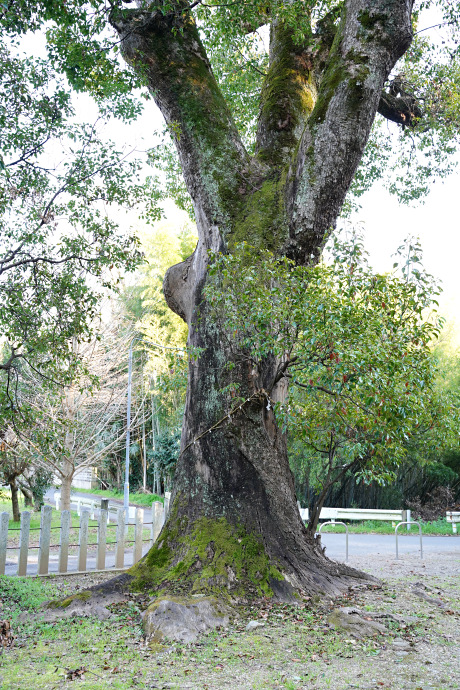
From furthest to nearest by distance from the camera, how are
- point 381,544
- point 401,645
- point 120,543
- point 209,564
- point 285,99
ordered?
point 381,544
point 120,543
point 285,99
point 209,564
point 401,645

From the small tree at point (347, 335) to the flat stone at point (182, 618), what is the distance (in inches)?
77.4

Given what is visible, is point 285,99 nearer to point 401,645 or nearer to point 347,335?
point 347,335

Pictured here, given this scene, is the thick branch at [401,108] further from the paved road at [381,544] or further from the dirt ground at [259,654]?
the paved road at [381,544]

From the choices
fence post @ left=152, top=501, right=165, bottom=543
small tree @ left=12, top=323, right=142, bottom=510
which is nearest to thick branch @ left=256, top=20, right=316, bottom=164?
fence post @ left=152, top=501, right=165, bottom=543

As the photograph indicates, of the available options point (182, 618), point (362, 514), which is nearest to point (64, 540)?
point (182, 618)

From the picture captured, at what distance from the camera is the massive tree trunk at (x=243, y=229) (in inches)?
259

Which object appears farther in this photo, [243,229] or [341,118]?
[243,229]

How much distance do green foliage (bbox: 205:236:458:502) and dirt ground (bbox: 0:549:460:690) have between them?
162 centimetres

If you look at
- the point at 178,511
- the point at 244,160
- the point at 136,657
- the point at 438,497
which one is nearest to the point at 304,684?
the point at 136,657

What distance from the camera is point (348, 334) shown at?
5.36 metres

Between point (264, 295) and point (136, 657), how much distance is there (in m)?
3.38

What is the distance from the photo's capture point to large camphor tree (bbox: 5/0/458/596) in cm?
660

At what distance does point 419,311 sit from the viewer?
239 inches

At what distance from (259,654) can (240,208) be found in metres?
5.21
